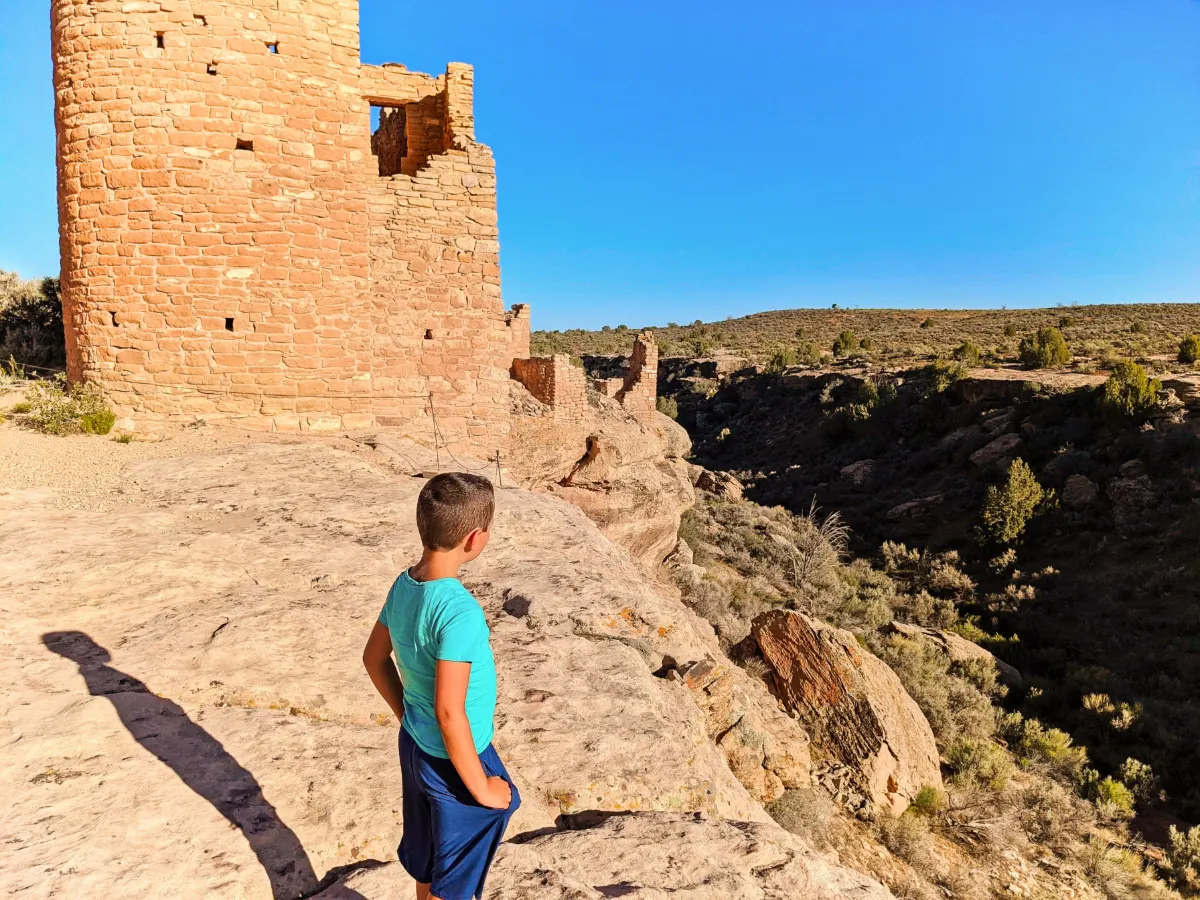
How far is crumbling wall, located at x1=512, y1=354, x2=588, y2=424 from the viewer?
42.1ft

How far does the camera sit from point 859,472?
27.6 meters

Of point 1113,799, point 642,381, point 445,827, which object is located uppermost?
point 642,381

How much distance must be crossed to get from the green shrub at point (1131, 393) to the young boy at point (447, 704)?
26123mm

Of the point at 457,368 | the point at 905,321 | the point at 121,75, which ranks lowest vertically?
the point at 457,368

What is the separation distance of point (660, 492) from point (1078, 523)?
14.4 metres

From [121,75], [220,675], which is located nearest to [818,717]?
[220,675]

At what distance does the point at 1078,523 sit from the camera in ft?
65.1

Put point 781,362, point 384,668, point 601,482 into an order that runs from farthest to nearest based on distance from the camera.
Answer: point 781,362 → point 601,482 → point 384,668

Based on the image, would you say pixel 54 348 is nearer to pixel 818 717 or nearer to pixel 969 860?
pixel 818 717

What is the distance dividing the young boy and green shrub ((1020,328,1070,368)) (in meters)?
34.5

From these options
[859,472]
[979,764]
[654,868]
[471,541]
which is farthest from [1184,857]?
[859,472]

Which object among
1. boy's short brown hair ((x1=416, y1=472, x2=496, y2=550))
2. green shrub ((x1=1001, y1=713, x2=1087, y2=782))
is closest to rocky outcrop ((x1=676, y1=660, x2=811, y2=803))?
boy's short brown hair ((x1=416, y1=472, x2=496, y2=550))

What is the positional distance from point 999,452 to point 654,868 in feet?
82.6

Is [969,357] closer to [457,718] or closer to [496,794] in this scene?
[496,794]
